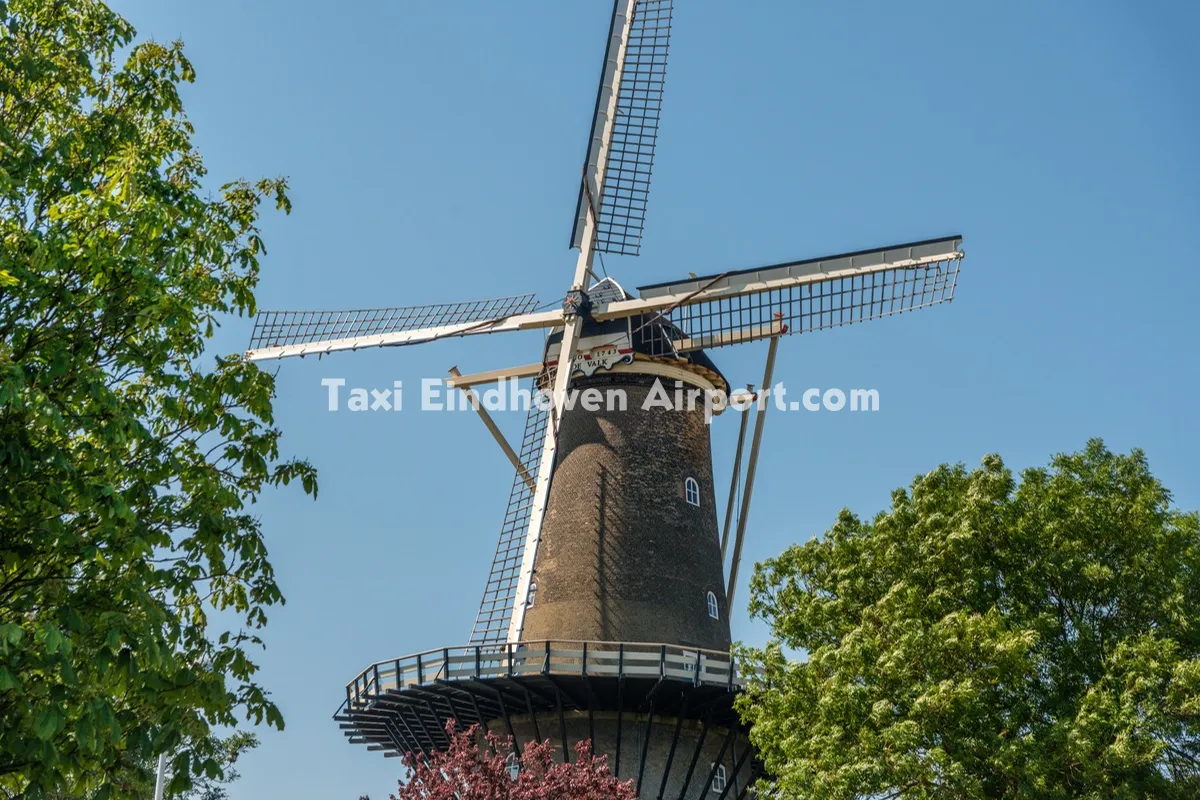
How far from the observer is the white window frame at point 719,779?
2312 cm

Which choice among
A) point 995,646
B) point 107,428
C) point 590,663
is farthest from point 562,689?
point 107,428

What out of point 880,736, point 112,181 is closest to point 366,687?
point 880,736

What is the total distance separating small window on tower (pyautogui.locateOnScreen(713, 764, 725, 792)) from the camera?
23109 millimetres

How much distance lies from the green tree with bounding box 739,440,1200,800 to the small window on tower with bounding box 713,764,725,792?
3.84 meters

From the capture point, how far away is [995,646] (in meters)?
15.9

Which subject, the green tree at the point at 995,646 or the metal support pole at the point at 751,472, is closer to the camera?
the green tree at the point at 995,646

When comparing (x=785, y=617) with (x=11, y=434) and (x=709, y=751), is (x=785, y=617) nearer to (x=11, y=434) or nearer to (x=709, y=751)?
(x=709, y=751)

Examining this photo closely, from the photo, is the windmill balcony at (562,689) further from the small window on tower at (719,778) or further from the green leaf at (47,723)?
the green leaf at (47,723)

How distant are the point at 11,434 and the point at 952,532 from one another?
43.2 feet

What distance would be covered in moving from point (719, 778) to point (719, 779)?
21 millimetres

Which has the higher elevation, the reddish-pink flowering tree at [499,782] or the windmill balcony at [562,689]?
the windmill balcony at [562,689]

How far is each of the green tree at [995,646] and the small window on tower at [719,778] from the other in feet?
12.6

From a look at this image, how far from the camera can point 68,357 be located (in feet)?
27.1

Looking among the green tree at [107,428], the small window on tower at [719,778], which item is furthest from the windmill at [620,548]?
the green tree at [107,428]
